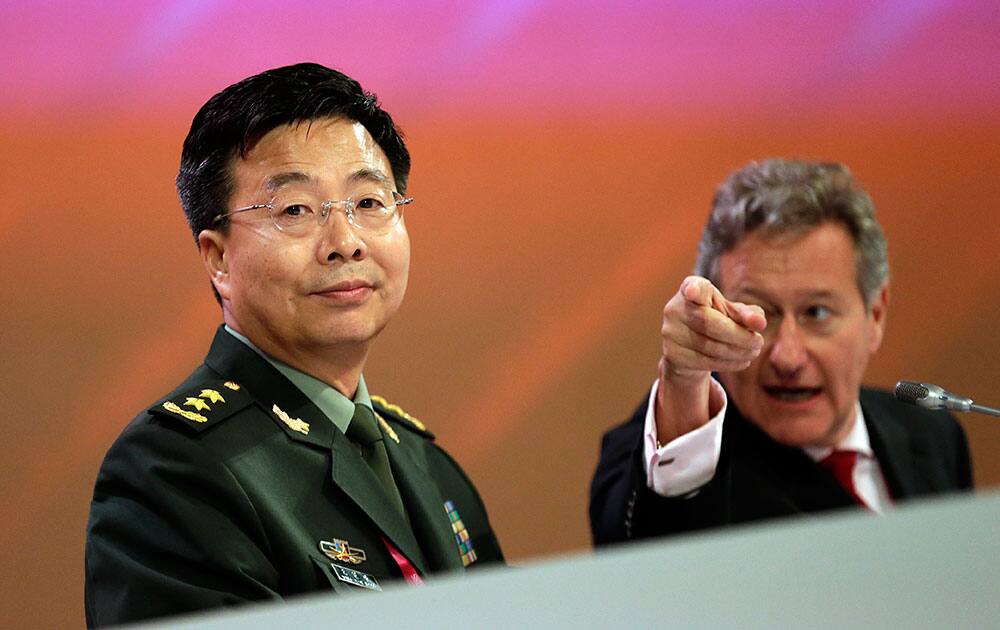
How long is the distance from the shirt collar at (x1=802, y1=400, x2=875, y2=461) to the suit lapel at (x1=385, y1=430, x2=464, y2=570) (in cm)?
90

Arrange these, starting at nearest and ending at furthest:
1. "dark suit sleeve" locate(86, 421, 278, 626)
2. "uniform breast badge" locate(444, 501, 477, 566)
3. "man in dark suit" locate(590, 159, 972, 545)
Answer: "dark suit sleeve" locate(86, 421, 278, 626) < "uniform breast badge" locate(444, 501, 477, 566) < "man in dark suit" locate(590, 159, 972, 545)

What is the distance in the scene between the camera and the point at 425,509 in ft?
6.39

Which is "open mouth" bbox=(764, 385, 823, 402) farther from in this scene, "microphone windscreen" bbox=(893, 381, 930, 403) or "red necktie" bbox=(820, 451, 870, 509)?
"microphone windscreen" bbox=(893, 381, 930, 403)

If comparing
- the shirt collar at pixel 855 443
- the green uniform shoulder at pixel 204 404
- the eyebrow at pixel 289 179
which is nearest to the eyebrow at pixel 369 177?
the eyebrow at pixel 289 179

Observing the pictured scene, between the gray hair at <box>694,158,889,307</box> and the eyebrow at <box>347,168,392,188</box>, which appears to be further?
the gray hair at <box>694,158,889,307</box>

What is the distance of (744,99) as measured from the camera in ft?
9.34

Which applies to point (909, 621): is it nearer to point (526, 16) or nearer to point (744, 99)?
point (526, 16)

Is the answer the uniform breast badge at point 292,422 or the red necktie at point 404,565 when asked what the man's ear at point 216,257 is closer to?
the uniform breast badge at point 292,422

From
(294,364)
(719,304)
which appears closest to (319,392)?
(294,364)

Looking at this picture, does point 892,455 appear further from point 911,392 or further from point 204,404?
point 204,404

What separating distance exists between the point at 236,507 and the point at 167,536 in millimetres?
97

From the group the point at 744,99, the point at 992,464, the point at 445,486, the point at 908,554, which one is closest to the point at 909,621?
the point at 908,554

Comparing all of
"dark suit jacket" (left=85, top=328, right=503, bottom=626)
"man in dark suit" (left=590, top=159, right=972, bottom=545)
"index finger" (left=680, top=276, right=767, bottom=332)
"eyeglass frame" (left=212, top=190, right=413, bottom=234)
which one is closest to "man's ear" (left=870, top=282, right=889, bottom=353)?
"man in dark suit" (left=590, top=159, right=972, bottom=545)

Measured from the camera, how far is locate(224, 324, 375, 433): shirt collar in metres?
1.86
